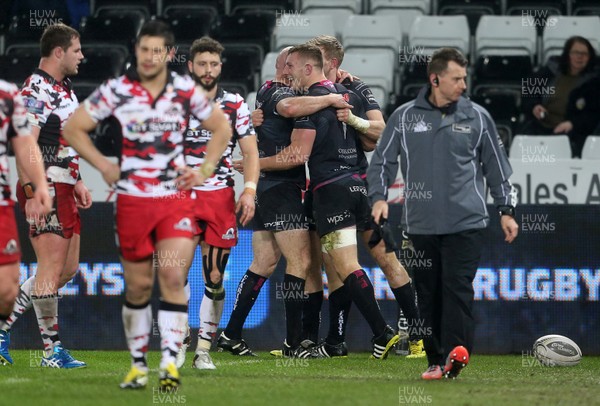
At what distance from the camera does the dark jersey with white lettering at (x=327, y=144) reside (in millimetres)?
9914

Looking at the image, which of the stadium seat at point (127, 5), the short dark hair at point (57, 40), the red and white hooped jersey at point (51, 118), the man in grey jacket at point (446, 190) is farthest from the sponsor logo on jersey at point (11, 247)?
the stadium seat at point (127, 5)

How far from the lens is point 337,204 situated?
9.94 metres

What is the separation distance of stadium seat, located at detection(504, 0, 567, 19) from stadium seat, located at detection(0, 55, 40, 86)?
21.2ft

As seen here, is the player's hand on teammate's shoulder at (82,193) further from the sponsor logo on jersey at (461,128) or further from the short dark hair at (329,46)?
the sponsor logo on jersey at (461,128)

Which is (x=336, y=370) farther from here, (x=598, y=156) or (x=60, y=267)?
(x=598, y=156)

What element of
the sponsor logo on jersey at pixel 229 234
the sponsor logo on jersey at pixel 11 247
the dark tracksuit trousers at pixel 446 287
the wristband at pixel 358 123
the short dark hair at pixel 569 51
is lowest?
the dark tracksuit trousers at pixel 446 287

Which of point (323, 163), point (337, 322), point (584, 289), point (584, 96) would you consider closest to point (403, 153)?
point (323, 163)

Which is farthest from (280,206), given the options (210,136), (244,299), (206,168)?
(206,168)

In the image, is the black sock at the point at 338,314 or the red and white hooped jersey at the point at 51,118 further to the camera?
the black sock at the point at 338,314

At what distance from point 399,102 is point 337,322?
15.1 feet

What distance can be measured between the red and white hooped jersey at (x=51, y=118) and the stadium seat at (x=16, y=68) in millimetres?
6141

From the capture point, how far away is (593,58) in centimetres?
1424

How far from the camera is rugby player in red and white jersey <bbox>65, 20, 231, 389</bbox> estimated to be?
23.6 ft

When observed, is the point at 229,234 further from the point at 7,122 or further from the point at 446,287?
the point at 7,122
